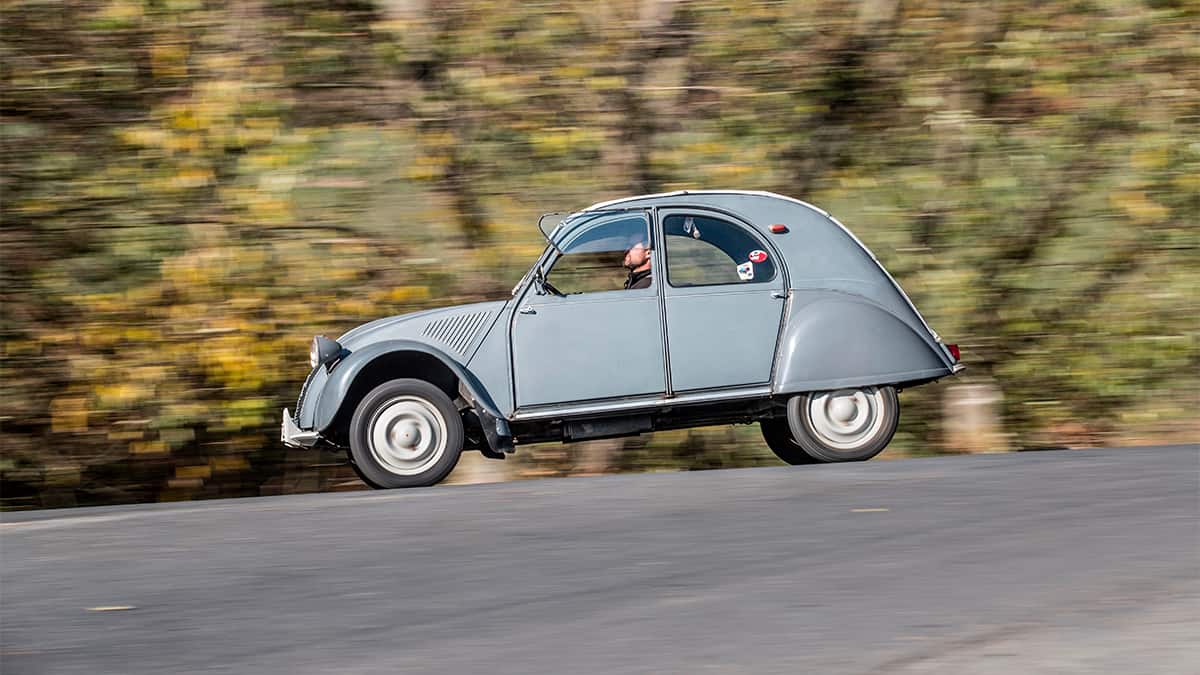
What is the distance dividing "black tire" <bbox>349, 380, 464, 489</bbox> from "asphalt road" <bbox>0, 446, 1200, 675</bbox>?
52 centimetres

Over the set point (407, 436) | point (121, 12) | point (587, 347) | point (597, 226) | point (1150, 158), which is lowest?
point (407, 436)

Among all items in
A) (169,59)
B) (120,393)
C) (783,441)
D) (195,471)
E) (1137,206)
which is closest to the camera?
(783,441)

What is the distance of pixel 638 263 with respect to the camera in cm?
991

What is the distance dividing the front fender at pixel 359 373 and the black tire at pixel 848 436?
1.96m

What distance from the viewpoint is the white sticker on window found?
32.7 ft

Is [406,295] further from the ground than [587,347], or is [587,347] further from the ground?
[406,295]

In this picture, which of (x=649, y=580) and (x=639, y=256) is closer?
(x=649, y=580)

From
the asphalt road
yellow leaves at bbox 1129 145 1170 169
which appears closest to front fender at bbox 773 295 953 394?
the asphalt road

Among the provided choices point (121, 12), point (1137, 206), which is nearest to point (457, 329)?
point (121, 12)

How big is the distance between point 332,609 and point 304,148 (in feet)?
24.9

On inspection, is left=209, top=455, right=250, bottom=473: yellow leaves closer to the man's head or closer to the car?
the car

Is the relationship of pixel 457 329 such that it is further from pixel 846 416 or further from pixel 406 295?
pixel 406 295

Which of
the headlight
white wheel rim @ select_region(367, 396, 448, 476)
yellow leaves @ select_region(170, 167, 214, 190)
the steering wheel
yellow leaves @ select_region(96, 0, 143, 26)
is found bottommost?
white wheel rim @ select_region(367, 396, 448, 476)

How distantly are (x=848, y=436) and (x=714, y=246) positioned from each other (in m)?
1.54
